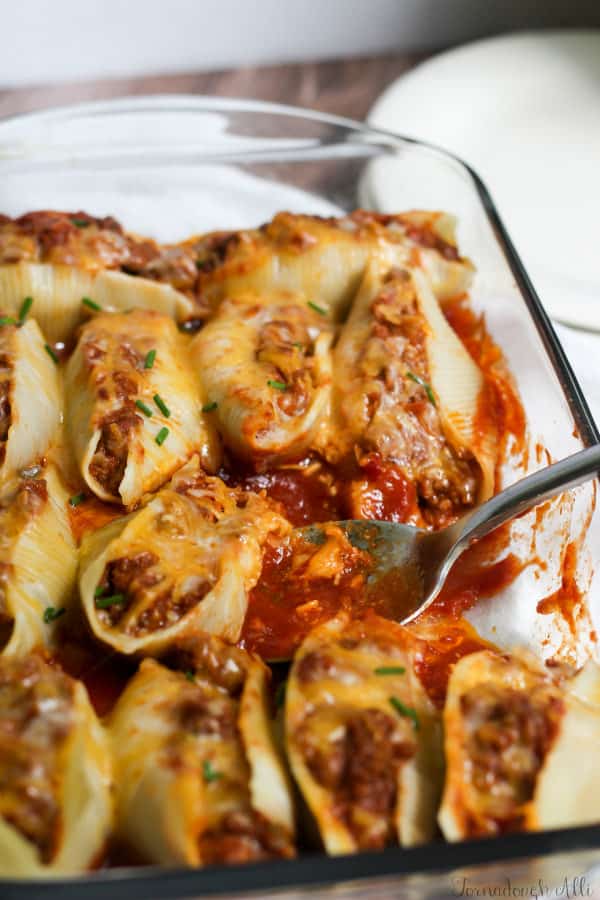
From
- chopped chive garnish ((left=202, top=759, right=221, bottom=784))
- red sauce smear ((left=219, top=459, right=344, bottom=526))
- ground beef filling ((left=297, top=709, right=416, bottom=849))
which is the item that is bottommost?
red sauce smear ((left=219, top=459, right=344, bottom=526))

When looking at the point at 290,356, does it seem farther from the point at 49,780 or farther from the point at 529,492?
the point at 49,780

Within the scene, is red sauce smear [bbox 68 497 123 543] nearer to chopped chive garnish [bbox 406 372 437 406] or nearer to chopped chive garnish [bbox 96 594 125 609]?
chopped chive garnish [bbox 96 594 125 609]

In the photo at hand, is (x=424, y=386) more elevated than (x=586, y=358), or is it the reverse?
(x=424, y=386)

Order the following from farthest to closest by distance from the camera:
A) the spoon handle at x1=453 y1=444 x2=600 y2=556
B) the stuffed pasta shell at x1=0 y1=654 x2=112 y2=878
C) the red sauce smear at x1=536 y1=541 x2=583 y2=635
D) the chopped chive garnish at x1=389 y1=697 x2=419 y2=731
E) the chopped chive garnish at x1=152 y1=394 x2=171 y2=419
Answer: the chopped chive garnish at x1=152 y1=394 x2=171 y2=419 → the red sauce smear at x1=536 y1=541 x2=583 y2=635 → the spoon handle at x1=453 y1=444 x2=600 y2=556 → the chopped chive garnish at x1=389 y1=697 x2=419 y2=731 → the stuffed pasta shell at x1=0 y1=654 x2=112 y2=878

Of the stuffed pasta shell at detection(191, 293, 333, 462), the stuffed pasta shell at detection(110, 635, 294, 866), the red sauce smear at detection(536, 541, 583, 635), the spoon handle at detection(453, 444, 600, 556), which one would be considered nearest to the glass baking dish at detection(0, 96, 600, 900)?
the red sauce smear at detection(536, 541, 583, 635)

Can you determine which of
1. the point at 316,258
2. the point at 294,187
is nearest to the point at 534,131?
the point at 294,187

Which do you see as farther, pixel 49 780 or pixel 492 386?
pixel 492 386
